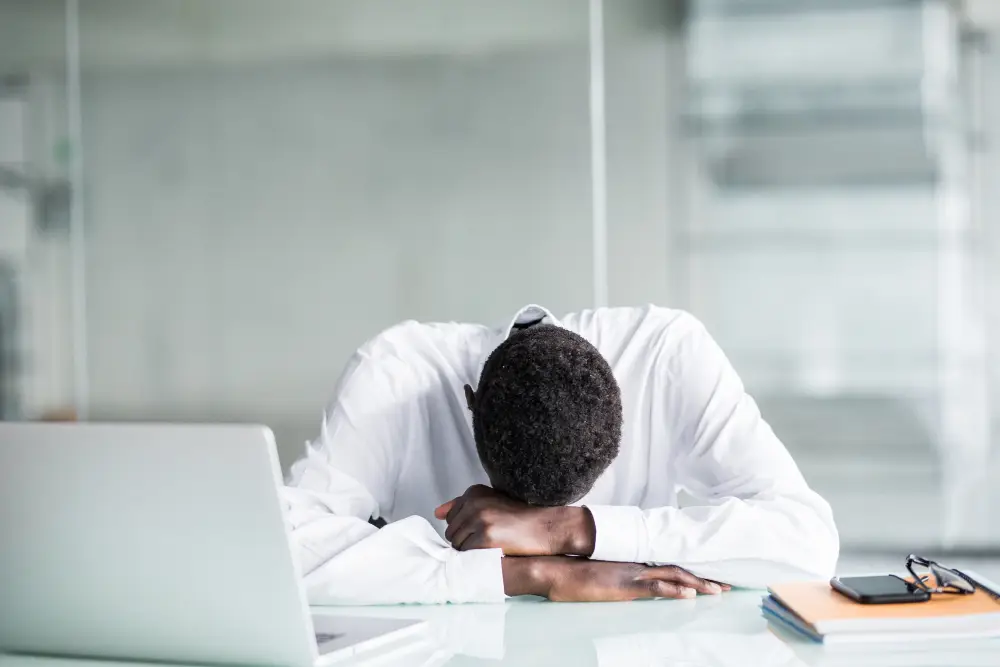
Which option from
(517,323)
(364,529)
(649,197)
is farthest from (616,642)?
(649,197)

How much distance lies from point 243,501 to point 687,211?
2865mm

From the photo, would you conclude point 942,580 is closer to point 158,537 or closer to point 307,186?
point 158,537

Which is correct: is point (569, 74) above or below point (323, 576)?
above

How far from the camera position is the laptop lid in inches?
37.0

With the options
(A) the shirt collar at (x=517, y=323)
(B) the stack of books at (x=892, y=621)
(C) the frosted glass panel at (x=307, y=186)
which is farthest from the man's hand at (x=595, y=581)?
(C) the frosted glass panel at (x=307, y=186)

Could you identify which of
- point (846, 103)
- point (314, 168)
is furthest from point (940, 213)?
point (314, 168)

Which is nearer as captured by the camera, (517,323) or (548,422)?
(548,422)

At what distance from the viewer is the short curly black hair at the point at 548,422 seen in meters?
1.49

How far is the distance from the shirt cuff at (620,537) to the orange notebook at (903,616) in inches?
11.4

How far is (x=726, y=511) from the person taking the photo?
152cm

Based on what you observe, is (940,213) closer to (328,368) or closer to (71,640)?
(328,368)

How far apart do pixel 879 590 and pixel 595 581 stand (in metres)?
0.38

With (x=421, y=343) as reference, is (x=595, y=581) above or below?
below

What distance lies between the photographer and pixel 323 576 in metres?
1.41
